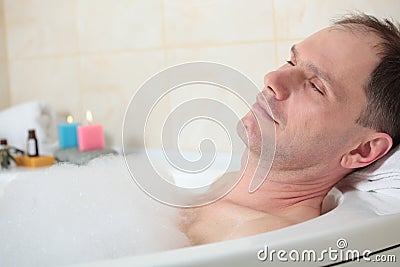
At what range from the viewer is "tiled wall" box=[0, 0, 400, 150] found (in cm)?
170

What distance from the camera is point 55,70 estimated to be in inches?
86.7

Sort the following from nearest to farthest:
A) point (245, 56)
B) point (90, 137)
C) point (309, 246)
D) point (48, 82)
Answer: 1. point (309, 246)
2. point (245, 56)
3. point (90, 137)
4. point (48, 82)

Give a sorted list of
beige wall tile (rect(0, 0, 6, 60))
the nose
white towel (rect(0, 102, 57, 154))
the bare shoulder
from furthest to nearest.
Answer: beige wall tile (rect(0, 0, 6, 60))
white towel (rect(0, 102, 57, 154))
the nose
the bare shoulder

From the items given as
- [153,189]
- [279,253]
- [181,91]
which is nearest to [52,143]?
[181,91]

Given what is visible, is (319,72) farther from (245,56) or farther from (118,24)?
(118,24)

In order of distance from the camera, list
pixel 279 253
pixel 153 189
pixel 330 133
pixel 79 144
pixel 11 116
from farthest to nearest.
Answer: pixel 11 116 < pixel 79 144 < pixel 153 189 < pixel 330 133 < pixel 279 253

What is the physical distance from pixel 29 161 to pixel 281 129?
3.85 ft

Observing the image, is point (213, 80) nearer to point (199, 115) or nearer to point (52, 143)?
point (199, 115)

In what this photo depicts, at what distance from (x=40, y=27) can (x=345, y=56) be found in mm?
1469

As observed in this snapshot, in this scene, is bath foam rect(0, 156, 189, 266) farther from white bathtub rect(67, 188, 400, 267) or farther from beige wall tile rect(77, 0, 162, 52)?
beige wall tile rect(77, 0, 162, 52)

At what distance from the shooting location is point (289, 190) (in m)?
1.14

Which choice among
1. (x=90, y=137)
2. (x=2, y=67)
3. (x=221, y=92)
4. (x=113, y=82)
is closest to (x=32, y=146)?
(x=90, y=137)

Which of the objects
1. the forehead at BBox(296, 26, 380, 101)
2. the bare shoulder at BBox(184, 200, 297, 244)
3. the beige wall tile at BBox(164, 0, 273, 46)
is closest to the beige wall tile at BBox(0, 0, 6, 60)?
the beige wall tile at BBox(164, 0, 273, 46)

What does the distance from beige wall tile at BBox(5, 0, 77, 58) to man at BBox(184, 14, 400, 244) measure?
1.22 meters
